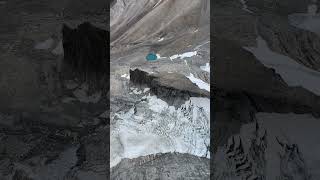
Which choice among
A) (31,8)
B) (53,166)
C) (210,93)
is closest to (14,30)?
(31,8)

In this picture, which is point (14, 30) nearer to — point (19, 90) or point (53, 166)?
point (19, 90)

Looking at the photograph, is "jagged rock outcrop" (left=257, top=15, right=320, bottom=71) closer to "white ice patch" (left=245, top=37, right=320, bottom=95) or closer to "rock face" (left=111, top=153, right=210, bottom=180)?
"white ice patch" (left=245, top=37, right=320, bottom=95)

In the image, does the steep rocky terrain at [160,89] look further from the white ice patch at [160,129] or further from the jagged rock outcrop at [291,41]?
the jagged rock outcrop at [291,41]

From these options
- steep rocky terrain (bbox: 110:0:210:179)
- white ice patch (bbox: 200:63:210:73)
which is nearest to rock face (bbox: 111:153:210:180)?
Result: steep rocky terrain (bbox: 110:0:210:179)

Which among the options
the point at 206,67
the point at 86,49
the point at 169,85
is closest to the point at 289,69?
the point at 206,67

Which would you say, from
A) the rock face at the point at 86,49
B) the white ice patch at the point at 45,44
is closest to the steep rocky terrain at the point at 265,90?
the rock face at the point at 86,49
